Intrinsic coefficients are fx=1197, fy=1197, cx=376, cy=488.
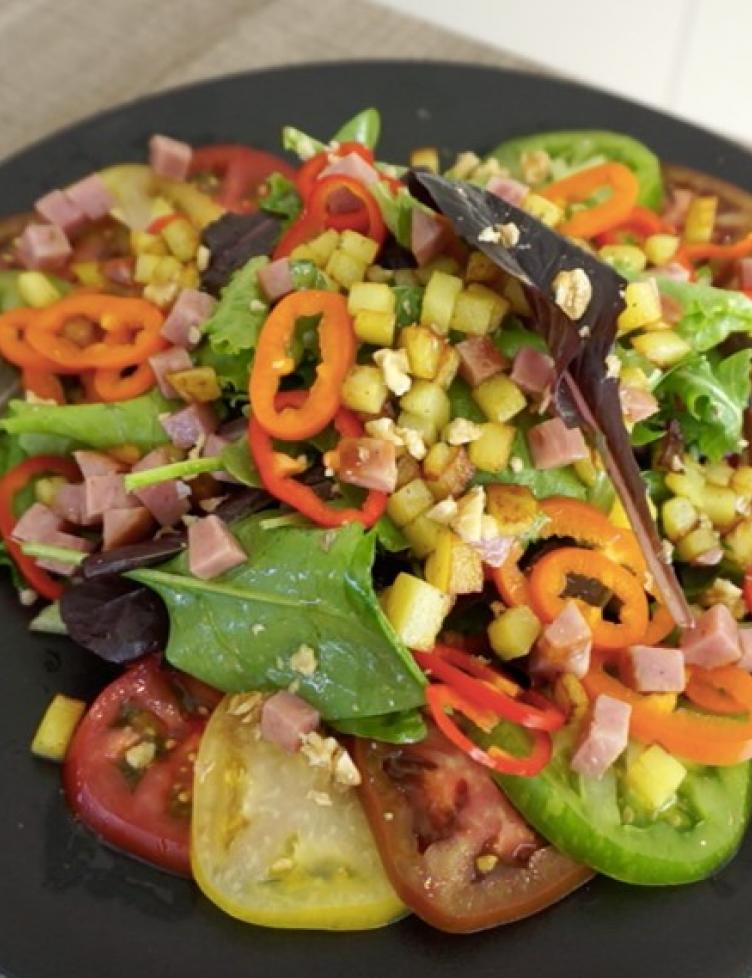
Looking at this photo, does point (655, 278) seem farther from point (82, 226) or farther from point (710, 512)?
point (82, 226)

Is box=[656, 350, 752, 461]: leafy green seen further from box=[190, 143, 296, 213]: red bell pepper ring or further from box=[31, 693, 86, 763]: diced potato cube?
box=[31, 693, 86, 763]: diced potato cube

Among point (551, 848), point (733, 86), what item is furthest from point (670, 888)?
point (733, 86)

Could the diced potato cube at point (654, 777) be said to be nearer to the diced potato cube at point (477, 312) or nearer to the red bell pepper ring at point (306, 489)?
the red bell pepper ring at point (306, 489)

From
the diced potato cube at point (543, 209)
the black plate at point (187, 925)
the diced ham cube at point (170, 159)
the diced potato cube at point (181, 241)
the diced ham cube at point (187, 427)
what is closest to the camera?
the black plate at point (187, 925)

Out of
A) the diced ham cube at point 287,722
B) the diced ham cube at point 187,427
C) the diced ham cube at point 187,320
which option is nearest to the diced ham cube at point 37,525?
the diced ham cube at point 187,427

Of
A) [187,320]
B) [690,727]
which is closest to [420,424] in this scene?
[187,320]

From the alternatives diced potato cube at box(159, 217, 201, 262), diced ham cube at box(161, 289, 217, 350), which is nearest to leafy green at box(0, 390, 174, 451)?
diced ham cube at box(161, 289, 217, 350)

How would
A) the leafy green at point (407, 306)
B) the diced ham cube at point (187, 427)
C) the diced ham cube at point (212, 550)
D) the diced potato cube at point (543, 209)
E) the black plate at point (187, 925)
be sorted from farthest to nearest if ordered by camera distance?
the diced potato cube at point (543, 209) → the diced ham cube at point (187, 427) → the leafy green at point (407, 306) → the diced ham cube at point (212, 550) → the black plate at point (187, 925)
